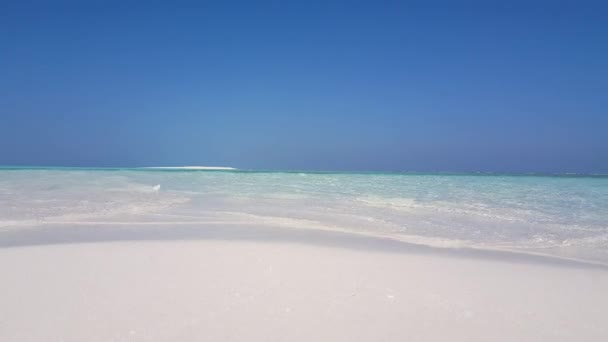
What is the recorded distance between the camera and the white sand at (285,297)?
2.22 meters

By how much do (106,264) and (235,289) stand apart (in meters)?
1.42

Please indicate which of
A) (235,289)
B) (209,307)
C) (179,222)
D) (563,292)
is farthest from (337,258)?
(179,222)

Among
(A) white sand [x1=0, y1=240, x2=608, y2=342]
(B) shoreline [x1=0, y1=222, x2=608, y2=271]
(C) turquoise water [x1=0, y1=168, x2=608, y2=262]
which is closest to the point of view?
(A) white sand [x1=0, y1=240, x2=608, y2=342]

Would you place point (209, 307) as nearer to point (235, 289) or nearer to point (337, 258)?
point (235, 289)

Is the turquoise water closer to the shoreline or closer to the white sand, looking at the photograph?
the shoreline

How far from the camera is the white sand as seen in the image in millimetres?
2221

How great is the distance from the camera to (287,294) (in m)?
2.78

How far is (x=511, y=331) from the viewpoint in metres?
2.30

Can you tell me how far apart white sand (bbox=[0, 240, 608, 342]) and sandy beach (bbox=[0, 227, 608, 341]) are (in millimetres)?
10

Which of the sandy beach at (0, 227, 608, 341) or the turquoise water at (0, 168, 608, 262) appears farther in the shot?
the turquoise water at (0, 168, 608, 262)

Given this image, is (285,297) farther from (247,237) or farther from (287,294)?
(247,237)

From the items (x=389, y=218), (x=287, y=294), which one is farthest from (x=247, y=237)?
(x=389, y=218)

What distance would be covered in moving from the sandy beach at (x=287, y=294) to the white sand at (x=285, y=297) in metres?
0.01

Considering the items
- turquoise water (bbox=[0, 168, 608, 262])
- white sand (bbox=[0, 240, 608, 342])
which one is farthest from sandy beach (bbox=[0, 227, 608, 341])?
turquoise water (bbox=[0, 168, 608, 262])
